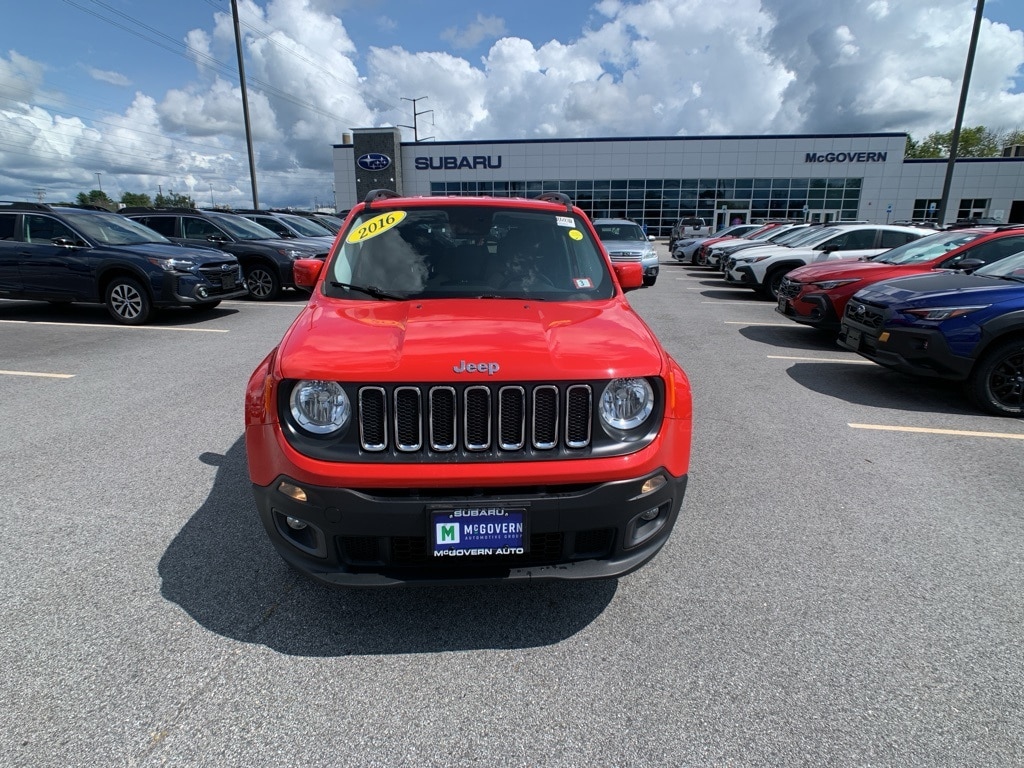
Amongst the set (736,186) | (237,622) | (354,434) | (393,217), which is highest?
(736,186)

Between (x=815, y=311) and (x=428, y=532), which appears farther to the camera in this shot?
(x=815, y=311)

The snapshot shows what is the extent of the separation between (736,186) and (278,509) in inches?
1831

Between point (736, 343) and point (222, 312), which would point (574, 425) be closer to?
point (736, 343)

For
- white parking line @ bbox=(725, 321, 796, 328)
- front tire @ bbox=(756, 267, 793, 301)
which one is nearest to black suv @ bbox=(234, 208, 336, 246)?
white parking line @ bbox=(725, 321, 796, 328)

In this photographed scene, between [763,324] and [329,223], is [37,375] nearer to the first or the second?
[763,324]

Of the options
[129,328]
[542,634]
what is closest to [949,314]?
[542,634]

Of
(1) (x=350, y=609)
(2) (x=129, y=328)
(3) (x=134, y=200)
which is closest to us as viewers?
(1) (x=350, y=609)

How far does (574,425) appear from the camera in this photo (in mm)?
2316

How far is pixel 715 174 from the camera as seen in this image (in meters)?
42.5

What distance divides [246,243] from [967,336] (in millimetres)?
12019

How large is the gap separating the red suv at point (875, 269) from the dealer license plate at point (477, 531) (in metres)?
7.51

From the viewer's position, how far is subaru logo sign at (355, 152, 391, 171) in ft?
141

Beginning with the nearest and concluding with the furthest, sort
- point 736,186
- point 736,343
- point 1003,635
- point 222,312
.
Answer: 1. point 1003,635
2. point 736,343
3. point 222,312
4. point 736,186

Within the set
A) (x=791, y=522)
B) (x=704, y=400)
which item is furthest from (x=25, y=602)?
(x=704, y=400)
